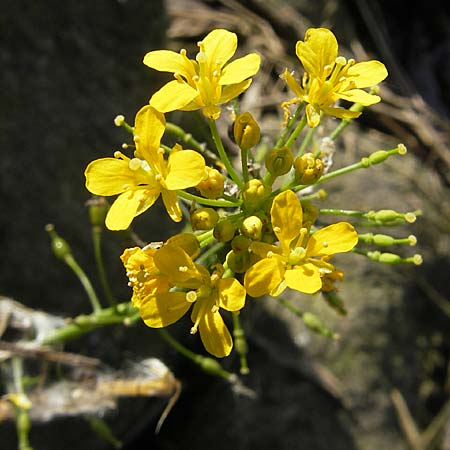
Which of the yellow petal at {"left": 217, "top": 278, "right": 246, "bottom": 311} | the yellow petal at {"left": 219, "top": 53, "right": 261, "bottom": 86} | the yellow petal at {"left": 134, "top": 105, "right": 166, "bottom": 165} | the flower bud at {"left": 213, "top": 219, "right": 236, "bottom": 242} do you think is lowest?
the yellow petal at {"left": 217, "top": 278, "right": 246, "bottom": 311}

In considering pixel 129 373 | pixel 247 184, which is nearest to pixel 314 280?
pixel 247 184

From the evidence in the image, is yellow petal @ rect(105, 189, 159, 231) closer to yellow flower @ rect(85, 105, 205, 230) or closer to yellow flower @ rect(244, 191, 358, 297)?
yellow flower @ rect(85, 105, 205, 230)

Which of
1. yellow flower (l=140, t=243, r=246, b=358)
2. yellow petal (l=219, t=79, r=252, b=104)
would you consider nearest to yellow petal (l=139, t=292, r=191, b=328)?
yellow flower (l=140, t=243, r=246, b=358)

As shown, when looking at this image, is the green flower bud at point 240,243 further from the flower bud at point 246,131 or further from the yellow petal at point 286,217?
the flower bud at point 246,131

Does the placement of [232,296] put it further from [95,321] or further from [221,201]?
[95,321]

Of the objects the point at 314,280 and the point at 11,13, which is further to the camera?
the point at 11,13

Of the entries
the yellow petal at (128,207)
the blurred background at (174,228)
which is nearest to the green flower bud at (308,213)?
the yellow petal at (128,207)

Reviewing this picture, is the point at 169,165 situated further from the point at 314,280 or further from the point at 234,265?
the point at 314,280
